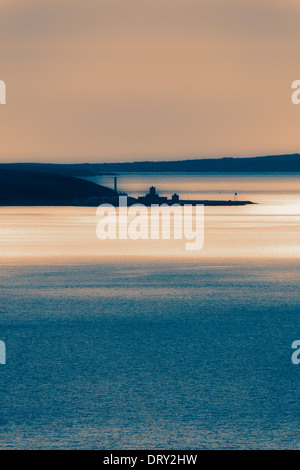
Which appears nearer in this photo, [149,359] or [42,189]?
[149,359]

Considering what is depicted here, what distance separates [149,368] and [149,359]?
1.49 ft

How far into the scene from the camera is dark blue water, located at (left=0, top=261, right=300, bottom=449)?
6.56 metres

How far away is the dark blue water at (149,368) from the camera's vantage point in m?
6.56

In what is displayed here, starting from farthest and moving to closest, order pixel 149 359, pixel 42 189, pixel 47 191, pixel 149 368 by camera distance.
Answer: pixel 42 189 → pixel 47 191 → pixel 149 359 → pixel 149 368

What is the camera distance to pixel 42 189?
12794cm

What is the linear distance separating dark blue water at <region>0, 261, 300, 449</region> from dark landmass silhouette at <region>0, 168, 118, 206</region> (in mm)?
95626

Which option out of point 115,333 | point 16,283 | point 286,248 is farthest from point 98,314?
point 286,248

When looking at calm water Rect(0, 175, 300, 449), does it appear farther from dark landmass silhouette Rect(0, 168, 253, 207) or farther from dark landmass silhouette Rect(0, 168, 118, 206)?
dark landmass silhouette Rect(0, 168, 118, 206)

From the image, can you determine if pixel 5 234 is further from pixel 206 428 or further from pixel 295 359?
pixel 206 428

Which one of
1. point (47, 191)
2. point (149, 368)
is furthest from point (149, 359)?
point (47, 191)

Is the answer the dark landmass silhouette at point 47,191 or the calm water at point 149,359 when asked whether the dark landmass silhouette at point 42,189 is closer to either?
the dark landmass silhouette at point 47,191

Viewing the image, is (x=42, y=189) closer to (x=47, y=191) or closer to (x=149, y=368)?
(x=47, y=191)

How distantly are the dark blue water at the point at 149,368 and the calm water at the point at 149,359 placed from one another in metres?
0.02

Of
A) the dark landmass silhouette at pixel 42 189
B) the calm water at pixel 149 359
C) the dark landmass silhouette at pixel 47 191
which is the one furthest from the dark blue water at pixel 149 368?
the dark landmass silhouette at pixel 42 189
